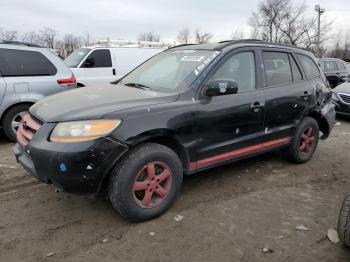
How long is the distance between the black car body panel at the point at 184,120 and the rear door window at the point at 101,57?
5.67m

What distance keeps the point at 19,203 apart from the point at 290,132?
11.4 ft

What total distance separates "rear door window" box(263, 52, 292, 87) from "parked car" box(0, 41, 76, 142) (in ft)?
12.4

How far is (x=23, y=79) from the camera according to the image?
6.28 metres

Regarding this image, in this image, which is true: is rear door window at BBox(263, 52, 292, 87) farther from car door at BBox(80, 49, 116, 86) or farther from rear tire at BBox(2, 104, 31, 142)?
car door at BBox(80, 49, 116, 86)

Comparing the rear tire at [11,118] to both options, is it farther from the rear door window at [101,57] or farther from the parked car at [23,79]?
the rear door window at [101,57]

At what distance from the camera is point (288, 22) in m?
41.8

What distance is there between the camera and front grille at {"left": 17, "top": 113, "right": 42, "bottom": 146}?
3.40 metres

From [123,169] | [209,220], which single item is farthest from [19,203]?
[209,220]

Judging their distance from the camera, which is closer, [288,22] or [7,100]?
[7,100]

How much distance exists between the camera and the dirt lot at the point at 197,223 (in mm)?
3023

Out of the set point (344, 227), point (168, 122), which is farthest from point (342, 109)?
point (168, 122)

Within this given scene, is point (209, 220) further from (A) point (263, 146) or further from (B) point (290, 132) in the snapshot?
(B) point (290, 132)

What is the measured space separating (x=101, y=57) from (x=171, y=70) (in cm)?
620

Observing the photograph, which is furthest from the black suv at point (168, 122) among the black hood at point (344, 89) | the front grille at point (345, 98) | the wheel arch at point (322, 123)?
the black hood at point (344, 89)
